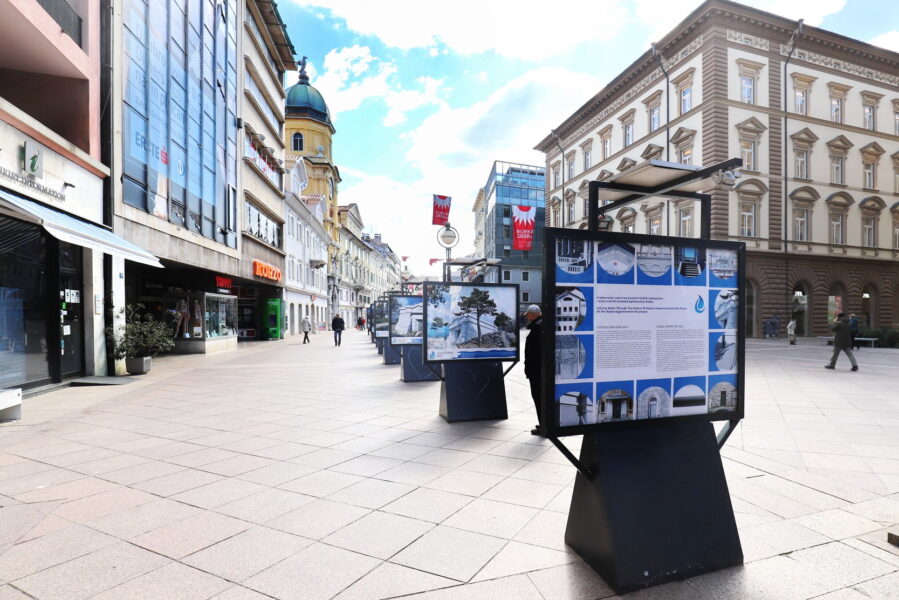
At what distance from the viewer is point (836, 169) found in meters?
31.4

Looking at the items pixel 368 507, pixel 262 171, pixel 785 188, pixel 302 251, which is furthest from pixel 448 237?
pixel 302 251

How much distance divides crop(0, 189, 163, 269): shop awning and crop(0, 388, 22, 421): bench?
8.99 ft

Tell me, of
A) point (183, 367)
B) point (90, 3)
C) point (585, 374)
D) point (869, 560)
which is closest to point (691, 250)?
point (585, 374)

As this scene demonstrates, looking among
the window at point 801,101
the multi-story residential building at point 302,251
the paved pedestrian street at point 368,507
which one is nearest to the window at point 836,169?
the window at point 801,101

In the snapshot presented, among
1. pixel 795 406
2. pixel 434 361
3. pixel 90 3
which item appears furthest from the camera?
pixel 90 3

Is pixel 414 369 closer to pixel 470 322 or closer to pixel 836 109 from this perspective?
pixel 470 322

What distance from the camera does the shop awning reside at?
813 centimetres

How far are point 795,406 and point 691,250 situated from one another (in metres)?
7.22

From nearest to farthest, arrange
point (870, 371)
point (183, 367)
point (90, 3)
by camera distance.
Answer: point (90, 3), point (870, 371), point (183, 367)

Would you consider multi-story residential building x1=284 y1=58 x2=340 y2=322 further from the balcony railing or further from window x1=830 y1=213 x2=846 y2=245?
window x1=830 y1=213 x2=846 y2=245

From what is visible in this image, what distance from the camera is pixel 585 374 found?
2770mm

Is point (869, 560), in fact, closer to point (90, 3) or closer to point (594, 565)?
point (594, 565)

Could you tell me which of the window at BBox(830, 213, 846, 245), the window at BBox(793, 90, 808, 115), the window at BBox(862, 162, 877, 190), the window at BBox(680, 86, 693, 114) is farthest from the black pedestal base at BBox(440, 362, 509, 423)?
the window at BBox(862, 162, 877, 190)

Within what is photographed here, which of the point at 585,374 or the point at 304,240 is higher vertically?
the point at 304,240
